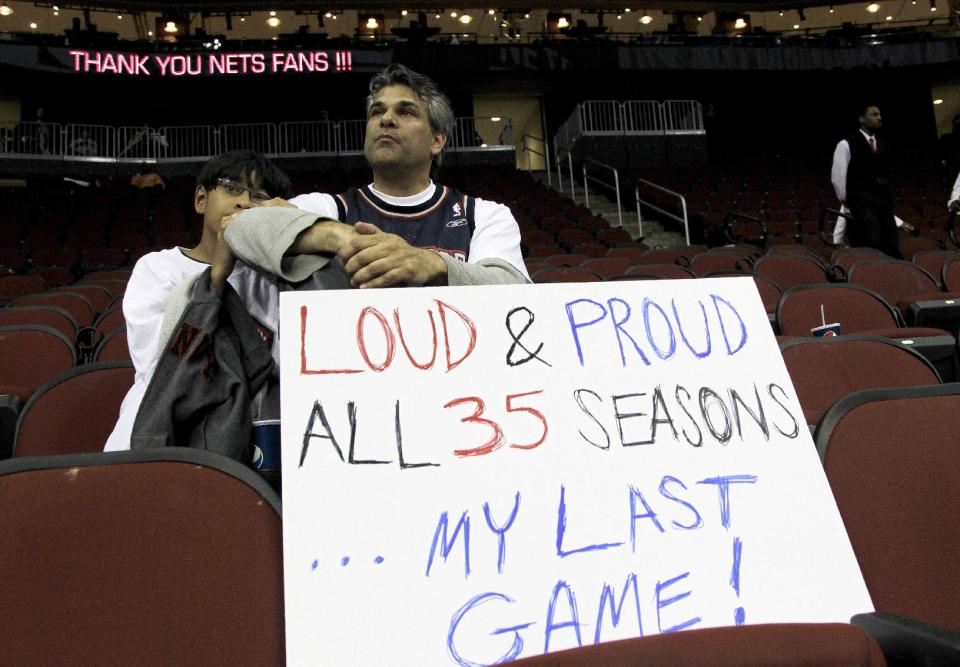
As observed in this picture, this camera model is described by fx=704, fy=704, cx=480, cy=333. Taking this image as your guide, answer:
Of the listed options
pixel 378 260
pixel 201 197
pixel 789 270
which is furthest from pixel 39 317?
pixel 789 270

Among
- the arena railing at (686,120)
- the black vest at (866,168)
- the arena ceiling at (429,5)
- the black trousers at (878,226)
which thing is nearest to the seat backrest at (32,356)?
the black vest at (866,168)

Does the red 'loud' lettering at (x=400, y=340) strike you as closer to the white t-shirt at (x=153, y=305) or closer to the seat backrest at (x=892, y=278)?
the white t-shirt at (x=153, y=305)

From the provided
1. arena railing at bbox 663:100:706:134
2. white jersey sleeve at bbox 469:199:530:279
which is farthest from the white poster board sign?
arena railing at bbox 663:100:706:134

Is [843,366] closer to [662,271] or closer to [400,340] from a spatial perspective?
[400,340]

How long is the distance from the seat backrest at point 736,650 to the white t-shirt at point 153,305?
2.38 ft

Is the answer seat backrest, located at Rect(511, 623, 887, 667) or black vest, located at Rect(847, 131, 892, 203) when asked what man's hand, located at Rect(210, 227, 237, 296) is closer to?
seat backrest, located at Rect(511, 623, 887, 667)

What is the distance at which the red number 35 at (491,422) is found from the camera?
802 millimetres

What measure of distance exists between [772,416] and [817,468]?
0.08m

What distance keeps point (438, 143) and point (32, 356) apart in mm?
→ 1845

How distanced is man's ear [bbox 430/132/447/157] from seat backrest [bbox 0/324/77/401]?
1.67 metres

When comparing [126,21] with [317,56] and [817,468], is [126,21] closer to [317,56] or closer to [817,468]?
[317,56]

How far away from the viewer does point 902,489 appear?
0.99 m

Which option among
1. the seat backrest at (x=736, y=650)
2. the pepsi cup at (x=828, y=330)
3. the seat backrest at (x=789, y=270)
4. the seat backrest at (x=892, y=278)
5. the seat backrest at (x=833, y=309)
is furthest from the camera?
the seat backrest at (x=789, y=270)

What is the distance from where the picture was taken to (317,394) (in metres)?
0.81
